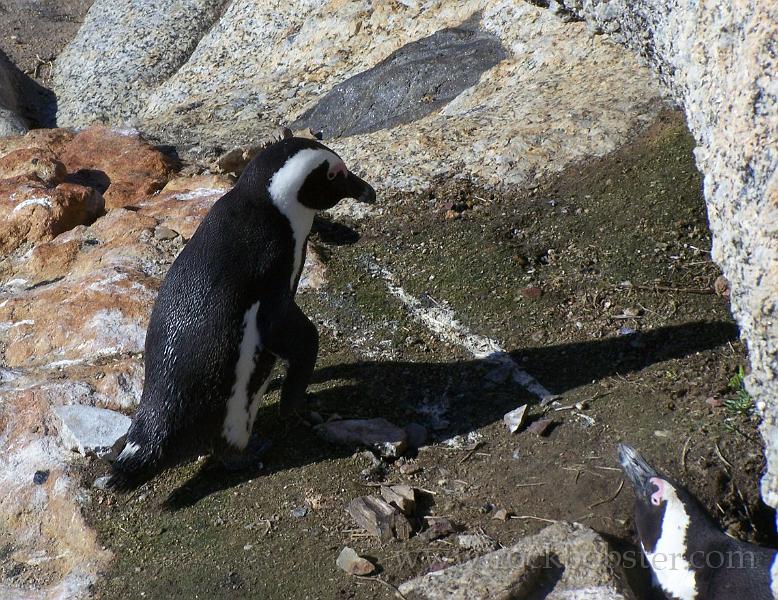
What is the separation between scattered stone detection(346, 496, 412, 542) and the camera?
10.5ft

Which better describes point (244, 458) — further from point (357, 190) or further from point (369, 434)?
point (357, 190)

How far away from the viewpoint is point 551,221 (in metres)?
4.86

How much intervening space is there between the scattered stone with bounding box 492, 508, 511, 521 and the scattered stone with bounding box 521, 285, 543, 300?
1385 millimetres

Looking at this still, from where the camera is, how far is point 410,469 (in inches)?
141

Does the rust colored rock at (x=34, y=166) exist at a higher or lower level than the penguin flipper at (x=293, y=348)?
higher

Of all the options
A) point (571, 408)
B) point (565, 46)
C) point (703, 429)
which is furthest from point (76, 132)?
point (703, 429)

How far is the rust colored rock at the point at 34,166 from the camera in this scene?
5.83m

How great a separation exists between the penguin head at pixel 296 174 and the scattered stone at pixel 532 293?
3.64 ft

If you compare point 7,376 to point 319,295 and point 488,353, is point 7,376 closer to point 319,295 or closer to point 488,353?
point 319,295

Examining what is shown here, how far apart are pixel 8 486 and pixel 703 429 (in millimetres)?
2657

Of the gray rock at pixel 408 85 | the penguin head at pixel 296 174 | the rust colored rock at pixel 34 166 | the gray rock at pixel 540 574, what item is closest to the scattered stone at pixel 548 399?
the gray rock at pixel 540 574

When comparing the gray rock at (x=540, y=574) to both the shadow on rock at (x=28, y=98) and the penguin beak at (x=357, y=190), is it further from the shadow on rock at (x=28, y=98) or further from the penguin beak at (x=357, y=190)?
the shadow on rock at (x=28, y=98)

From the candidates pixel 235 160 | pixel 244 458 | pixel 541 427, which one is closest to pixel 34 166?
pixel 235 160

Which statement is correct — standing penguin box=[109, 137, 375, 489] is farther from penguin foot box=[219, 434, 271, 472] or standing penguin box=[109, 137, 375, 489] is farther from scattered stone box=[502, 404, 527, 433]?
scattered stone box=[502, 404, 527, 433]
